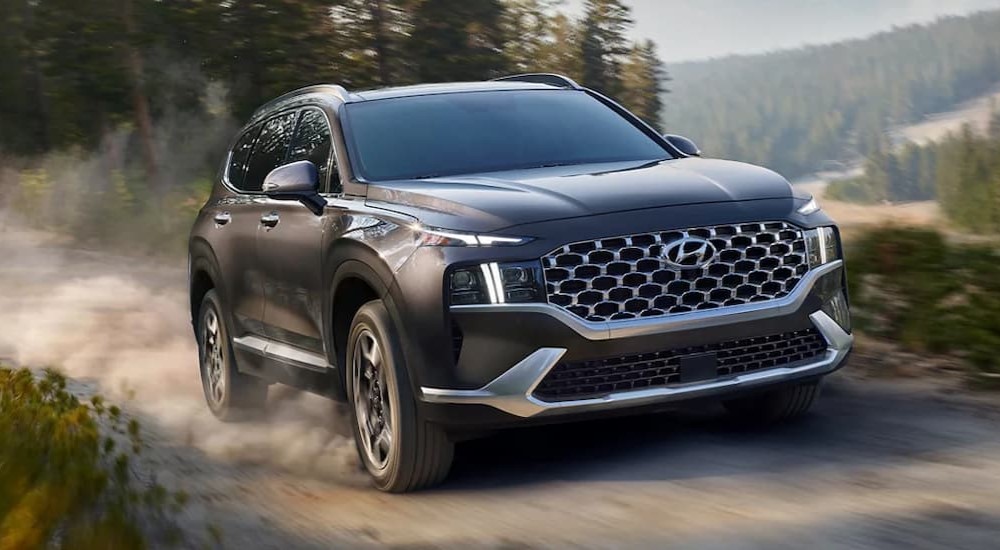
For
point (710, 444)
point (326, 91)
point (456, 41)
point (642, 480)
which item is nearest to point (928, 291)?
point (710, 444)

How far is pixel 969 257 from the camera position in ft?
27.2

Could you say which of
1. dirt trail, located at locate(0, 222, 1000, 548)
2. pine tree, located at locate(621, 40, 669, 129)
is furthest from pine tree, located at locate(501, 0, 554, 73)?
dirt trail, located at locate(0, 222, 1000, 548)

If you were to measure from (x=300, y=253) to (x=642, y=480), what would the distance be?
217cm

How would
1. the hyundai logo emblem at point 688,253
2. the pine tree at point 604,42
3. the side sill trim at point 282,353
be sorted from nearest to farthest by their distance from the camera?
the hyundai logo emblem at point 688,253
the side sill trim at point 282,353
the pine tree at point 604,42

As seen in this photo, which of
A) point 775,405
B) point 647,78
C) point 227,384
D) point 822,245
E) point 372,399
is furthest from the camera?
point 647,78

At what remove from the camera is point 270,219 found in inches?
303

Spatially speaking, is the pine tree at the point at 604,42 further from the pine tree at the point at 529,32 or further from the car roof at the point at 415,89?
the car roof at the point at 415,89

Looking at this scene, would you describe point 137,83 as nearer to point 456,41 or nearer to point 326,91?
point 456,41

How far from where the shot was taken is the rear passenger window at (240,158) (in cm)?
883

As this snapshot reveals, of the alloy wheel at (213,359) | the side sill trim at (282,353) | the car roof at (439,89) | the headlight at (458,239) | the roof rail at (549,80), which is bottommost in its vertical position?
the alloy wheel at (213,359)

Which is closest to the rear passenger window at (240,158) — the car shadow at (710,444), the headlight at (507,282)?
the car shadow at (710,444)

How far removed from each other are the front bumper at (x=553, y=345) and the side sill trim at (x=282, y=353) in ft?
4.45

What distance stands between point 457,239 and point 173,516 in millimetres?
1542

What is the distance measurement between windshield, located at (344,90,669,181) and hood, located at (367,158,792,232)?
0.87 feet
